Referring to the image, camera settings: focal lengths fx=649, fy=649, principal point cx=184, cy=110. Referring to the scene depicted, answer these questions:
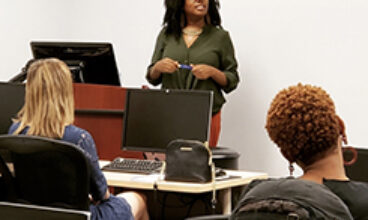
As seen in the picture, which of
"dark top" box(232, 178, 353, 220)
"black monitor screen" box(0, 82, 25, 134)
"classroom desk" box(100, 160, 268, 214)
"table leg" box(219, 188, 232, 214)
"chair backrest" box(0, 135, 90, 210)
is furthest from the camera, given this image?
"black monitor screen" box(0, 82, 25, 134)

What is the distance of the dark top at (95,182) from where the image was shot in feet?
8.80

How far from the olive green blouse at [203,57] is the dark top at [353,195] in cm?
278

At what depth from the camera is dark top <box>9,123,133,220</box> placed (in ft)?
8.80

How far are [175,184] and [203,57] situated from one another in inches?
65.4

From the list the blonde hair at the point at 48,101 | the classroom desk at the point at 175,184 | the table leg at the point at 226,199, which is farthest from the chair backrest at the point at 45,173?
the table leg at the point at 226,199

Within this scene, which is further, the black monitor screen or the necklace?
the necklace

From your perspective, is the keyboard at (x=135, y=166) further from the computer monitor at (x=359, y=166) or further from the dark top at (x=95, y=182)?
the computer monitor at (x=359, y=166)

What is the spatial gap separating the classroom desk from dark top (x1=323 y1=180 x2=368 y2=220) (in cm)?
130

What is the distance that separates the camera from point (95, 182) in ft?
8.80

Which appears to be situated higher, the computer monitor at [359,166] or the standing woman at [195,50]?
the standing woman at [195,50]

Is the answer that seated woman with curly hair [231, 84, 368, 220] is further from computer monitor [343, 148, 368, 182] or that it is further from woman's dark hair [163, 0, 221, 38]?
woman's dark hair [163, 0, 221, 38]

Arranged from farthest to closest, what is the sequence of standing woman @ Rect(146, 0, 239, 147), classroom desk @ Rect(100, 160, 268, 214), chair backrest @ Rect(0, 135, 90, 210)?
1. standing woman @ Rect(146, 0, 239, 147)
2. classroom desk @ Rect(100, 160, 268, 214)
3. chair backrest @ Rect(0, 135, 90, 210)

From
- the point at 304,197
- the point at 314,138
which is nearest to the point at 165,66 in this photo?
the point at 314,138

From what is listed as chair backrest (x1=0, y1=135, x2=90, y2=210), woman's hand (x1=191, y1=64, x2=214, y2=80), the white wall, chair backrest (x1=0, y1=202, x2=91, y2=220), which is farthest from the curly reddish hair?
the white wall
